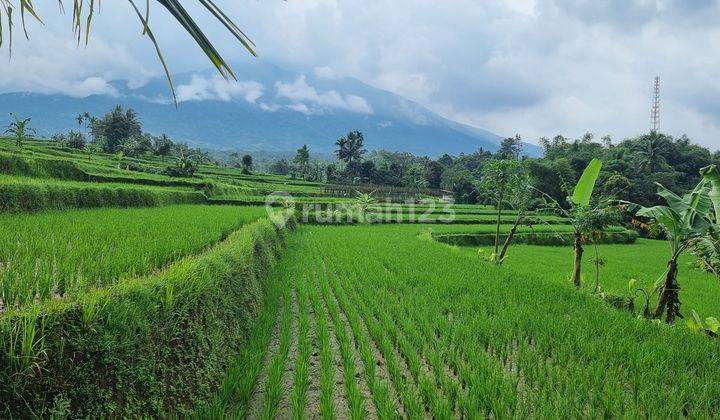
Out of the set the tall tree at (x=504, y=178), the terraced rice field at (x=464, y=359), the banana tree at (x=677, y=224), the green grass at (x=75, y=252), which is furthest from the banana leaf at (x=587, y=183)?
the green grass at (x=75, y=252)

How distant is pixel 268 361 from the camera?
405 cm

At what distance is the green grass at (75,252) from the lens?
250 cm

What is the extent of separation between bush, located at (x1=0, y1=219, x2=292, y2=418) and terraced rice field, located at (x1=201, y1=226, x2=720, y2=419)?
0.36 meters

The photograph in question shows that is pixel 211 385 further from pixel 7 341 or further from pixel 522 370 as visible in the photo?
pixel 522 370

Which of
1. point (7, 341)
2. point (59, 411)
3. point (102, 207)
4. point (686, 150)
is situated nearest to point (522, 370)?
point (59, 411)

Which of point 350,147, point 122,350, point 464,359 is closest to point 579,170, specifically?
point 350,147

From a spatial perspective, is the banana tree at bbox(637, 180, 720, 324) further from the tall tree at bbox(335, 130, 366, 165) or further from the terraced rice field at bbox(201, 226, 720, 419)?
the tall tree at bbox(335, 130, 366, 165)

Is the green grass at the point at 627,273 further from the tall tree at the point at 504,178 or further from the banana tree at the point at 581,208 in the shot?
the tall tree at the point at 504,178

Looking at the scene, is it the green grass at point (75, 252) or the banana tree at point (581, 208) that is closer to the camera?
the green grass at point (75, 252)

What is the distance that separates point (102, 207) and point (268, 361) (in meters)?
8.24

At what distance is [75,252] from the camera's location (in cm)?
357

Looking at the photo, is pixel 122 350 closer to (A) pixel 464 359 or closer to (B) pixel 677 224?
(A) pixel 464 359

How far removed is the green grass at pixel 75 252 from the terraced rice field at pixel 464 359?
136cm

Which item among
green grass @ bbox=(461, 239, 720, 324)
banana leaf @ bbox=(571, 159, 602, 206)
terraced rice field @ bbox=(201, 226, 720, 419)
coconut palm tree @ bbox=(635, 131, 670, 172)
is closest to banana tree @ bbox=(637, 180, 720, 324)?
terraced rice field @ bbox=(201, 226, 720, 419)
